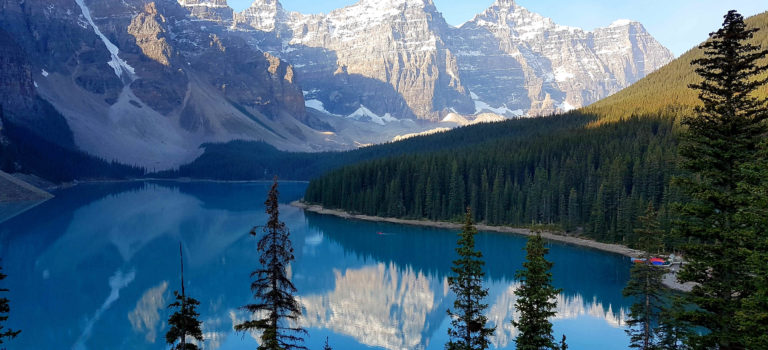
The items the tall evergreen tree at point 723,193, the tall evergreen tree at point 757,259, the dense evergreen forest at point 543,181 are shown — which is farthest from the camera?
the dense evergreen forest at point 543,181

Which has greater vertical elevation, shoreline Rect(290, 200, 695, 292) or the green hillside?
the green hillside

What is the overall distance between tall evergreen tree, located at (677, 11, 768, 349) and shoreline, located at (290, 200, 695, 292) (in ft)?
103

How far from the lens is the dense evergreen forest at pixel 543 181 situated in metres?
83.6

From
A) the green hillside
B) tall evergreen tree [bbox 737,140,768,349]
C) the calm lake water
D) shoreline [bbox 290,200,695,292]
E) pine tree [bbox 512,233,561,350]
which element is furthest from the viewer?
the green hillside

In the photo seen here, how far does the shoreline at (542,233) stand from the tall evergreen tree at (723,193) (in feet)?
103

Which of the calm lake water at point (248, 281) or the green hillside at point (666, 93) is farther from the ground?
the green hillside at point (666, 93)

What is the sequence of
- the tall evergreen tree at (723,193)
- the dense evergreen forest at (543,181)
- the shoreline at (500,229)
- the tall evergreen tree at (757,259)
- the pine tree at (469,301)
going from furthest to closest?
the dense evergreen forest at (543,181)
the shoreline at (500,229)
the pine tree at (469,301)
the tall evergreen tree at (723,193)
the tall evergreen tree at (757,259)

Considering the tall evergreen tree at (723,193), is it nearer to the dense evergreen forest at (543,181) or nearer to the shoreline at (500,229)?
the shoreline at (500,229)

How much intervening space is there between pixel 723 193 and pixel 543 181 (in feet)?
273

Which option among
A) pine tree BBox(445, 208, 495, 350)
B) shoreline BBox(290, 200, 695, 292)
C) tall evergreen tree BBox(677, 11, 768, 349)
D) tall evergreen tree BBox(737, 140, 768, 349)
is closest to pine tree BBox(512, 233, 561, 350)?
pine tree BBox(445, 208, 495, 350)

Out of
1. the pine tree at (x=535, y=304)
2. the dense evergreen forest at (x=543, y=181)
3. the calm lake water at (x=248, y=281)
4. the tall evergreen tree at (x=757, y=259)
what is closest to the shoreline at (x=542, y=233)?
the dense evergreen forest at (x=543, y=181)

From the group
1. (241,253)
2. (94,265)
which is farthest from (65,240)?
(241,253)

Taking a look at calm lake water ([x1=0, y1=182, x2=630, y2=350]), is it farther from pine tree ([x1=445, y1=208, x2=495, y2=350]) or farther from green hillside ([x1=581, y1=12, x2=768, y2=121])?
green hillside ([x1=581, y1=12, x2=768, y2=121])

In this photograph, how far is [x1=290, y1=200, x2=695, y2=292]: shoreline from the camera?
55.7 m
